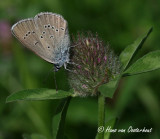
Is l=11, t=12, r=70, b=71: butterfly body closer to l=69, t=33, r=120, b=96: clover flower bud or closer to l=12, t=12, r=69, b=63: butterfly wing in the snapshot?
l=12, t=12, r=69, b=63: butterfly wing

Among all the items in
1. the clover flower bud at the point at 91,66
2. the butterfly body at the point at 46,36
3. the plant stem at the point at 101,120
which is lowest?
the plant stem at the point at 101,120

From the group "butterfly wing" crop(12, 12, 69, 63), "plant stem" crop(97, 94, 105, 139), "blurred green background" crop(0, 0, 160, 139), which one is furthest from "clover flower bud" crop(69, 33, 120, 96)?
"blurred green background" crop(0, 0, 160, 139)

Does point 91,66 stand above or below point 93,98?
above

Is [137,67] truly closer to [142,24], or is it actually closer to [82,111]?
[82,111]

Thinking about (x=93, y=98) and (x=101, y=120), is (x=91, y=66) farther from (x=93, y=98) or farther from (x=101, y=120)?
(x=93, y=98)

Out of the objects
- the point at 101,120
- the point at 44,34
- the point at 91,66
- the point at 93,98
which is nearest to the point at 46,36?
the point at 44,34

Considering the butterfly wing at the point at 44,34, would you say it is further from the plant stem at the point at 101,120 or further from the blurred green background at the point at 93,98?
the blurred green background at the point at 93,98

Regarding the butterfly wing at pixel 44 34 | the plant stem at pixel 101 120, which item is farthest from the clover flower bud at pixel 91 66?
the butterfly wing at pixel 44 34

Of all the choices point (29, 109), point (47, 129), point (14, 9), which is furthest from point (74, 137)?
point (14, 9)
